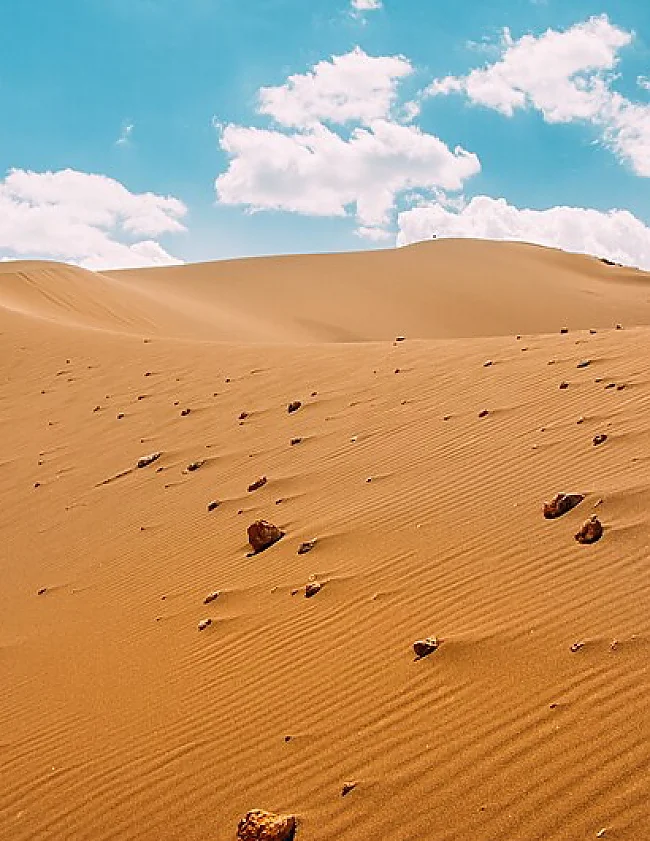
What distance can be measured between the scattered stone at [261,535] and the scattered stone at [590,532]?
2517mm

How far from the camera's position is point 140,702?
14.5 feet

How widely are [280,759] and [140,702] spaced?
3.91ft

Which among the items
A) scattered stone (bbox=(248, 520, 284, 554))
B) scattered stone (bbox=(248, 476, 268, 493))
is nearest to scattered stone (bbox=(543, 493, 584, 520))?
scattered stone (bbox=(248, 520, 284, 554))

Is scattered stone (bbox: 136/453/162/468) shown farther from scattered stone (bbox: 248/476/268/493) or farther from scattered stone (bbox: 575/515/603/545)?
scattered stone (bbox: 575/515/603/545)

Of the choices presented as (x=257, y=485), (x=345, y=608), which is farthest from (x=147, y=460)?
(x=345, y=608)

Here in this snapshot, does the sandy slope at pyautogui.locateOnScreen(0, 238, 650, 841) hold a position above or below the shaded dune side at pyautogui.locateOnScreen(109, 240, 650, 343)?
below

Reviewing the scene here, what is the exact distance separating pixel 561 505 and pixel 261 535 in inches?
92.0

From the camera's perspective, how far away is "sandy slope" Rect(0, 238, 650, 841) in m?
3.20

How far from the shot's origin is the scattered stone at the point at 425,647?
398 cm

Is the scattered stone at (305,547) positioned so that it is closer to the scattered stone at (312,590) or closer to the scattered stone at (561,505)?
the scattered stone at (312,590)

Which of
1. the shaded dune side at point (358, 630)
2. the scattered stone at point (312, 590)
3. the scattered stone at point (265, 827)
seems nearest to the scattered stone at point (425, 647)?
the shaded dune side at point (358, 630)

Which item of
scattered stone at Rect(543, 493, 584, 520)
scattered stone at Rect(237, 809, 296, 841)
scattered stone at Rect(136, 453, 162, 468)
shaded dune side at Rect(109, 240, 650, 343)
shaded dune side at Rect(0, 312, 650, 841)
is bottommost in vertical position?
scattered stone at Rect(237, 809, 296, 841)

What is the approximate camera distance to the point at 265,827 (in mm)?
3033

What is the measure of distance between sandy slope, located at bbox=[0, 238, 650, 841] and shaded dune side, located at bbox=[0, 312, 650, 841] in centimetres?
2
